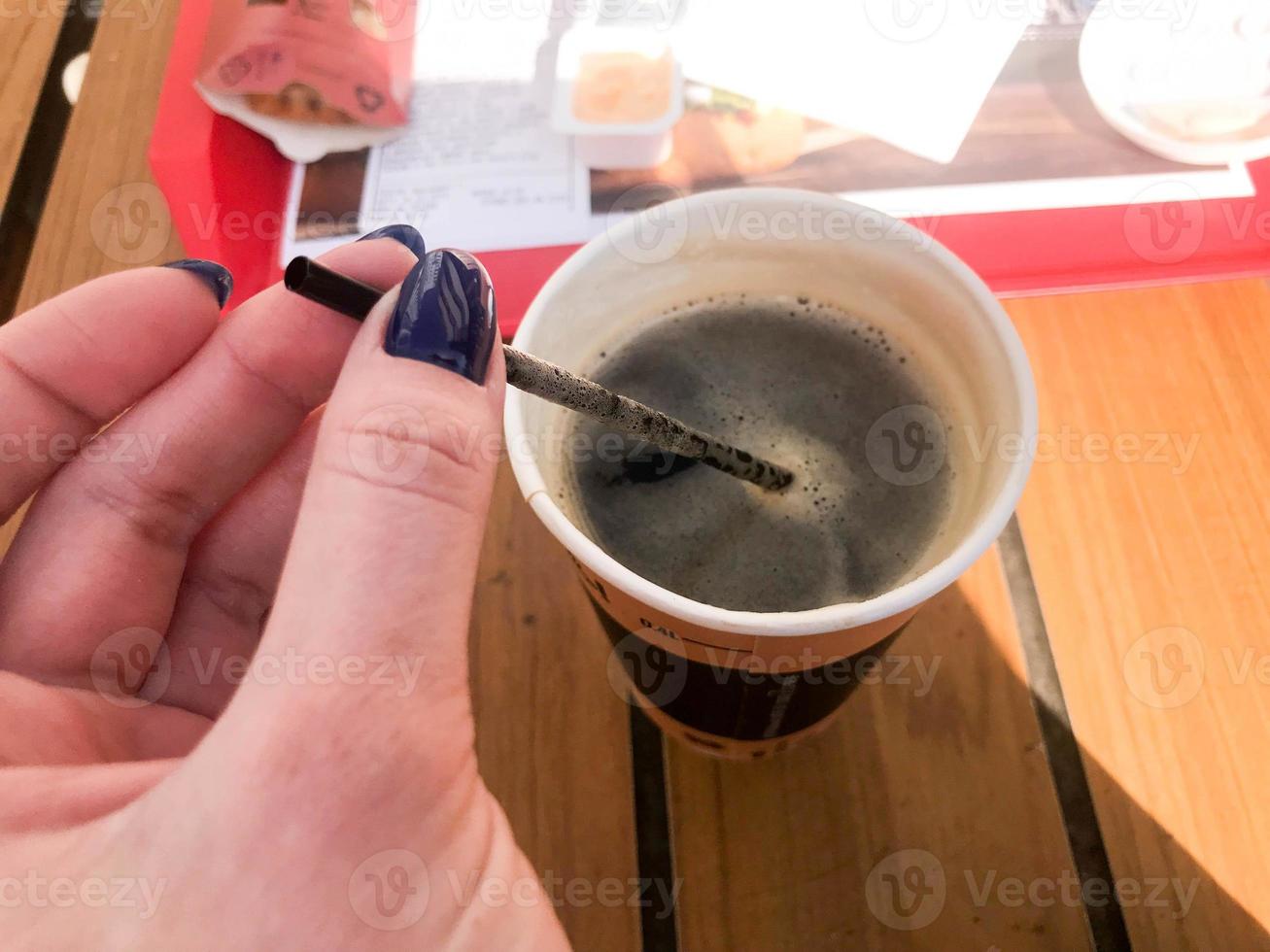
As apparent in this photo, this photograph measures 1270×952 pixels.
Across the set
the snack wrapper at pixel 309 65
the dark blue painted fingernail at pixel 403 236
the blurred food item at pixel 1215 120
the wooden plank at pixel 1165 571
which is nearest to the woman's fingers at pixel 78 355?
the dark blue painted fingernail at pixel 403 236

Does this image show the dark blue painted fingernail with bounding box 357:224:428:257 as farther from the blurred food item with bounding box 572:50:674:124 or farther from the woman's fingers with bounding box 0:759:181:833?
the blurred food item with bounding box 572:50:674:124

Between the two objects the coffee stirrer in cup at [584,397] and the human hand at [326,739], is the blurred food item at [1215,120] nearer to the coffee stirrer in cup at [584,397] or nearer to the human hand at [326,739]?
the coffee stirrer in cup at [584,397]

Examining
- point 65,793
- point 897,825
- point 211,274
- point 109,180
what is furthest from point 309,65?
point 897,825

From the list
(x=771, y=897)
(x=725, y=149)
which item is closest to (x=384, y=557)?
(x=771, y=897)

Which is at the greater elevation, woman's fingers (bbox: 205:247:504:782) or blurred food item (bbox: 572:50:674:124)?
woman's fingers (bbox: 205:247:504:782)


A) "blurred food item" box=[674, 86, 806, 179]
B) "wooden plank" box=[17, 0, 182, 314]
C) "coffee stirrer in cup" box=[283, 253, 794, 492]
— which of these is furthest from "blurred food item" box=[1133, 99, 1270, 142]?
"wooden plank" box=[17, 0, 182, 314]

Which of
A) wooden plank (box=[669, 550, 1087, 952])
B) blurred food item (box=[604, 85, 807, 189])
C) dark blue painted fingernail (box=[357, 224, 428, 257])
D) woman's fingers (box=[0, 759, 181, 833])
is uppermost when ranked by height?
dark blue painted fingernail (box=[357, 224, 428, 257])
